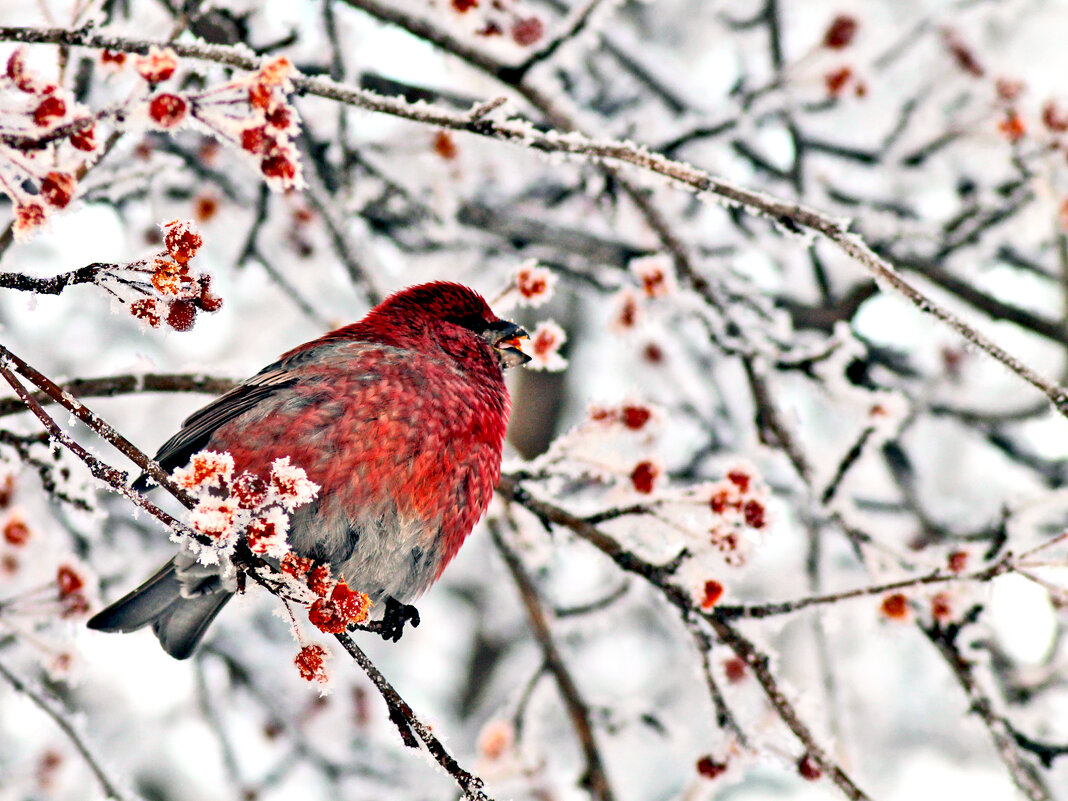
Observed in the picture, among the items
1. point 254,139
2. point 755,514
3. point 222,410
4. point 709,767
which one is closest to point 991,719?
point 709,767

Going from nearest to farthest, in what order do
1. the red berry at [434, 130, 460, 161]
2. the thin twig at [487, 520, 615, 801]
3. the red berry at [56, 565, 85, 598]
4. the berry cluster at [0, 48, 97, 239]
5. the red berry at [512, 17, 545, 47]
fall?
the berry cluster at [0, 48, 97, 239]
the red berry at [56, 565, 85, 598]
the red berry at [512, 17, 545, 47]
the thin twig at [487, 520, 615, 801]
the red berry at [434, 130, 460, 161]

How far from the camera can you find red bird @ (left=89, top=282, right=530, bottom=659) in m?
2.30

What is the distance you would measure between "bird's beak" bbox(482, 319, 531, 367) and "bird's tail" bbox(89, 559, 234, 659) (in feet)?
3.43

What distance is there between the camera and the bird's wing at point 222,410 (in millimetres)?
2533

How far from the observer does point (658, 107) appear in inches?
200

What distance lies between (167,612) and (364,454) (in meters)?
0.83

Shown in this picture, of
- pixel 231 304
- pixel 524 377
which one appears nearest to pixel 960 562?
pixel 524 377

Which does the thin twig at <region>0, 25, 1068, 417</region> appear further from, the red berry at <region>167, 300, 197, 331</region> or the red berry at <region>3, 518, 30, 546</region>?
the red berry at <region>3, 518, 30, 546</region>

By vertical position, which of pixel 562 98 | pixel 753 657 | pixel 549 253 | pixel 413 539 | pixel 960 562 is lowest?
pixel 753 657

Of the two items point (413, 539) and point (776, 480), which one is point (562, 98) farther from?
point (776, 480)

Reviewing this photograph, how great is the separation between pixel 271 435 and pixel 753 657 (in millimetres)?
1242

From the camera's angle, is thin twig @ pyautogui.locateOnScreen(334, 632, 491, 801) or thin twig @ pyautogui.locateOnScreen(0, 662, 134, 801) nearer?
thin twig @ pyautogui.locateOnScreen(334, 632, 491, 801)

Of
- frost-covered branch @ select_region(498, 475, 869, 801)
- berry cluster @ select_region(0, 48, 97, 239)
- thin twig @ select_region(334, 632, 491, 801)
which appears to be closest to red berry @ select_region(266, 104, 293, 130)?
berry cluster @ select_region(0, 48, 97, 239)

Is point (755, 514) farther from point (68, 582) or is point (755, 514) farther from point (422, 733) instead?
point (68, 582)
